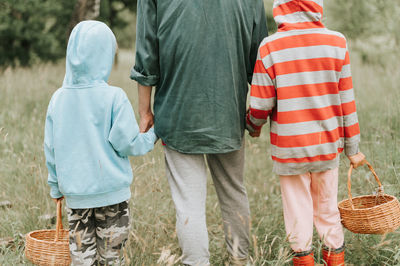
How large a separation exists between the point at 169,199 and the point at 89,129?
1.79m

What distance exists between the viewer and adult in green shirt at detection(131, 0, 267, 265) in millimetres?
2494

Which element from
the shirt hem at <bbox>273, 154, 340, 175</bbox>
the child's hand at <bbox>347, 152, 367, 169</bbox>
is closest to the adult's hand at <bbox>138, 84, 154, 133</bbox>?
the shirt hem at <bbox>273, 154, 340, 175</bbox>

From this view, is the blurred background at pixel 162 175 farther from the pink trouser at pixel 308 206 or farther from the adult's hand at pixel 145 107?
the adult's hand at pixel 145 107

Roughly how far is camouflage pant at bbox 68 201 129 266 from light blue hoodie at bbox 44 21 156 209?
0.42 ft

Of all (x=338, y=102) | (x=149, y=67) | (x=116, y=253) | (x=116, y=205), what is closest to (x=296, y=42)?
(x=338, y=102)

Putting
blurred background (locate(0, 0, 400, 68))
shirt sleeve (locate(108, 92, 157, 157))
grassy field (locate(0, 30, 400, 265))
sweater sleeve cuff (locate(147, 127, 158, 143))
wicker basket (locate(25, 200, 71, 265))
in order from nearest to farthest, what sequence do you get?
shirt sleeve (locate(108, 92, 157, 157))
wicker basket (locate(25, 200, 71, 265))
sweater sleeve cuff (locate(147, 127, 158, 143))
grassy field (locate(0, 30, 400, 265))
blurred background (locate(0, 0, 400, 68))

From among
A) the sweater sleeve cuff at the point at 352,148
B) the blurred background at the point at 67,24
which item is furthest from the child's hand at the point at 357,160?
the blurred background at the point at 67,24

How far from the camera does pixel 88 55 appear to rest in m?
2.52

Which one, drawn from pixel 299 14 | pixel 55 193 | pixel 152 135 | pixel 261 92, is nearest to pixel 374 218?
pixel 261 92

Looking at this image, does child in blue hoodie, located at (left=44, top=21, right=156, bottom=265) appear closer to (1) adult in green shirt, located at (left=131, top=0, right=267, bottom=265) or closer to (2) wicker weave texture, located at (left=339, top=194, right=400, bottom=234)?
(1) adult in green shirt, located at (left=131, top=0, right=267, bottom=265)

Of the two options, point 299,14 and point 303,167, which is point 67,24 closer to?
point 299,14

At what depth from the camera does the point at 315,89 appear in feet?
8.34

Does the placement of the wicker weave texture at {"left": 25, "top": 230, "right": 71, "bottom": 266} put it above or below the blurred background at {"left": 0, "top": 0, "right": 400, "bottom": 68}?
below

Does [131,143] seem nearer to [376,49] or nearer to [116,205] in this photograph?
[116,205]
